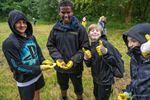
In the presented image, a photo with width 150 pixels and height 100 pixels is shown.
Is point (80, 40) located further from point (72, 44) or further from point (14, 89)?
point (14, 89)

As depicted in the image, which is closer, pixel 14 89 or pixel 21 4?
pixel 14 89

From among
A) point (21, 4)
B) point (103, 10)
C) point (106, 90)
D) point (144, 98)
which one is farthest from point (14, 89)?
point (21, 4)

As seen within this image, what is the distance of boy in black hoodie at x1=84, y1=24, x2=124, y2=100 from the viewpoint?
431cm

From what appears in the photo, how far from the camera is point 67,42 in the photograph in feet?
15.6

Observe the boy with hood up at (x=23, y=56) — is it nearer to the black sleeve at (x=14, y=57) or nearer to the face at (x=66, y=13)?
the black sleeve at (x=14, y=57)

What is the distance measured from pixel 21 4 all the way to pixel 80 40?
Result: 3364cm

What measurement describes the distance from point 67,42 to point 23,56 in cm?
76

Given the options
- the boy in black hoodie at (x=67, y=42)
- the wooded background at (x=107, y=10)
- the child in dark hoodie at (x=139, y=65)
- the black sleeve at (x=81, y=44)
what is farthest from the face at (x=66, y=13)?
the wooded background at (x=107, y=10)

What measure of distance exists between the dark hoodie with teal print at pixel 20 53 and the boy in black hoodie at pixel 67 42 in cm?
40

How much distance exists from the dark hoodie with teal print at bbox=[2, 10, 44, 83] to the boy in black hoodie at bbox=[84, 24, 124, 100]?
2.52 ft

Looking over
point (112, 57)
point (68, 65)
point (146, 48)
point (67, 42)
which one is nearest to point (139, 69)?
point (146, 48)

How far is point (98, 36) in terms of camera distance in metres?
4.46

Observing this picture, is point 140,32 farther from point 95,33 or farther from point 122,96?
point 95,33

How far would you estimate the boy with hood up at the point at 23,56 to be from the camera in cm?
419
